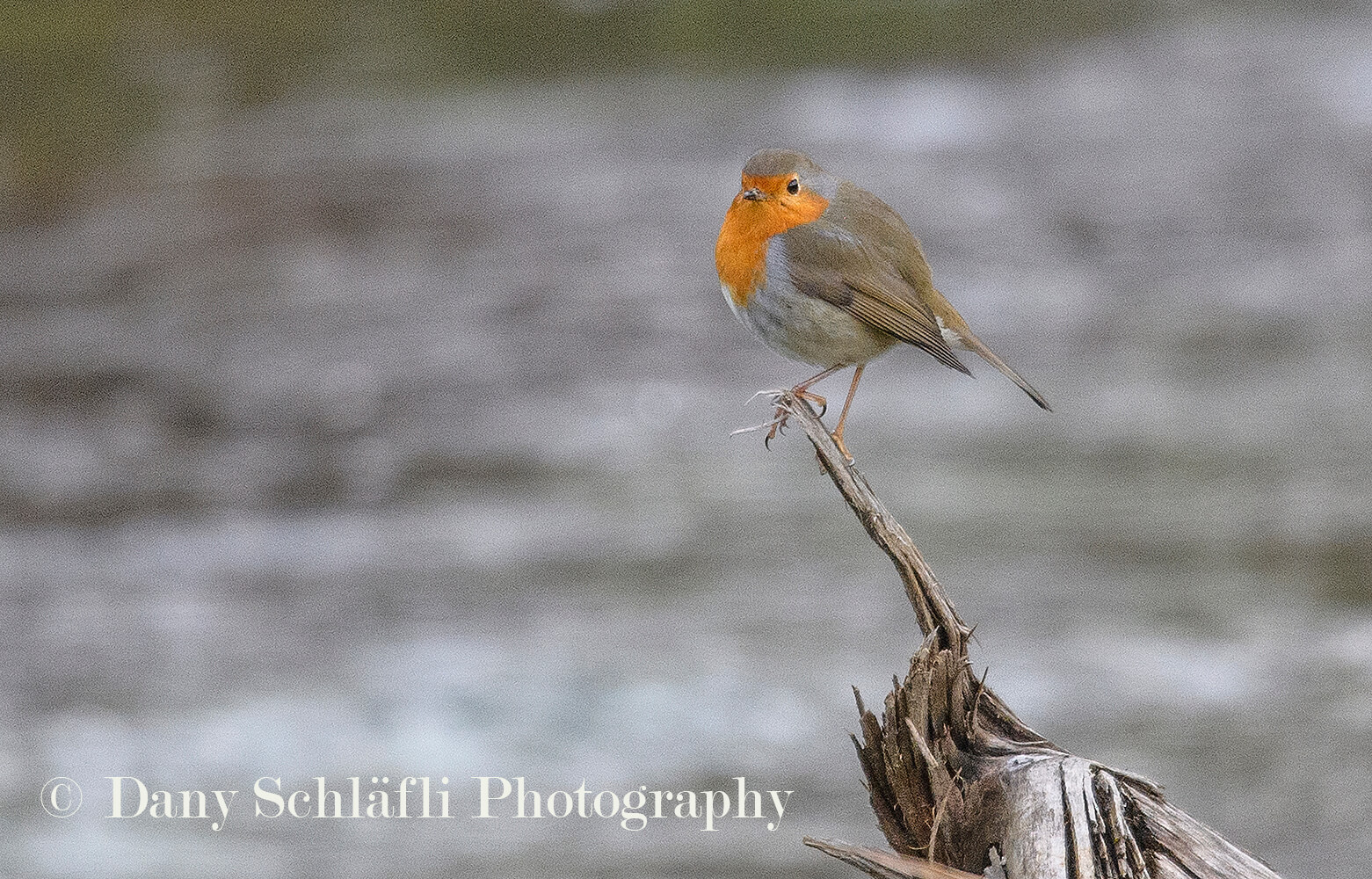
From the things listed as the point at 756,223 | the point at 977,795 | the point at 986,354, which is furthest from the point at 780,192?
the point at 977,795

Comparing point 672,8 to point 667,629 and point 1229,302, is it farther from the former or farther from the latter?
point 667,629

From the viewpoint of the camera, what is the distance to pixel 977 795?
2.25 meters

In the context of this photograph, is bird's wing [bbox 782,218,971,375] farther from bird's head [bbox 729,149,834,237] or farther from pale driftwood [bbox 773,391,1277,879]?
pale driftwood [bbox 773,391,1277,879]

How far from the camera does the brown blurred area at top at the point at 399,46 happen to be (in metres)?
14.2

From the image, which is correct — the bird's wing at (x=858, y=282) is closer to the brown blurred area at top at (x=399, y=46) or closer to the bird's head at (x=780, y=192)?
the bird's head at (x=780, y=192)

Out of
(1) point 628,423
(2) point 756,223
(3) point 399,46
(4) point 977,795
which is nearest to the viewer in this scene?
(4) point 977,795

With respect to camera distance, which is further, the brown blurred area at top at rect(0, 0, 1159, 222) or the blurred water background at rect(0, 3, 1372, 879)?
the brown blurred area at top at rect(0, 0, 1159, 222)

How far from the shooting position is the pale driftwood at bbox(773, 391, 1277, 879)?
1979 mm

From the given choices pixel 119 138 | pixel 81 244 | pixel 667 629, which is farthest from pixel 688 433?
pixel 119 138

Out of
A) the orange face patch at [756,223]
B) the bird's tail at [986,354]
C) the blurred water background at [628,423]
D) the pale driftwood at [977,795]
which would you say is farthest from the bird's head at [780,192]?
the blurred water background at [628,423]

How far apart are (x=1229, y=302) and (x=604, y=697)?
232 inches

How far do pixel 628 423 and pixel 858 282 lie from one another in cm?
659

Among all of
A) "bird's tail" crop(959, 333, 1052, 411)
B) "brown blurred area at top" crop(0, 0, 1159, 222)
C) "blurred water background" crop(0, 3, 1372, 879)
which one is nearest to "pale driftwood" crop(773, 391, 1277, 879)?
"bird's tail" crop(959, 333, 1052, 411)

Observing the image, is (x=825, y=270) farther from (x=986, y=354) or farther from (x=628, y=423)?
(x=628, y=423)
